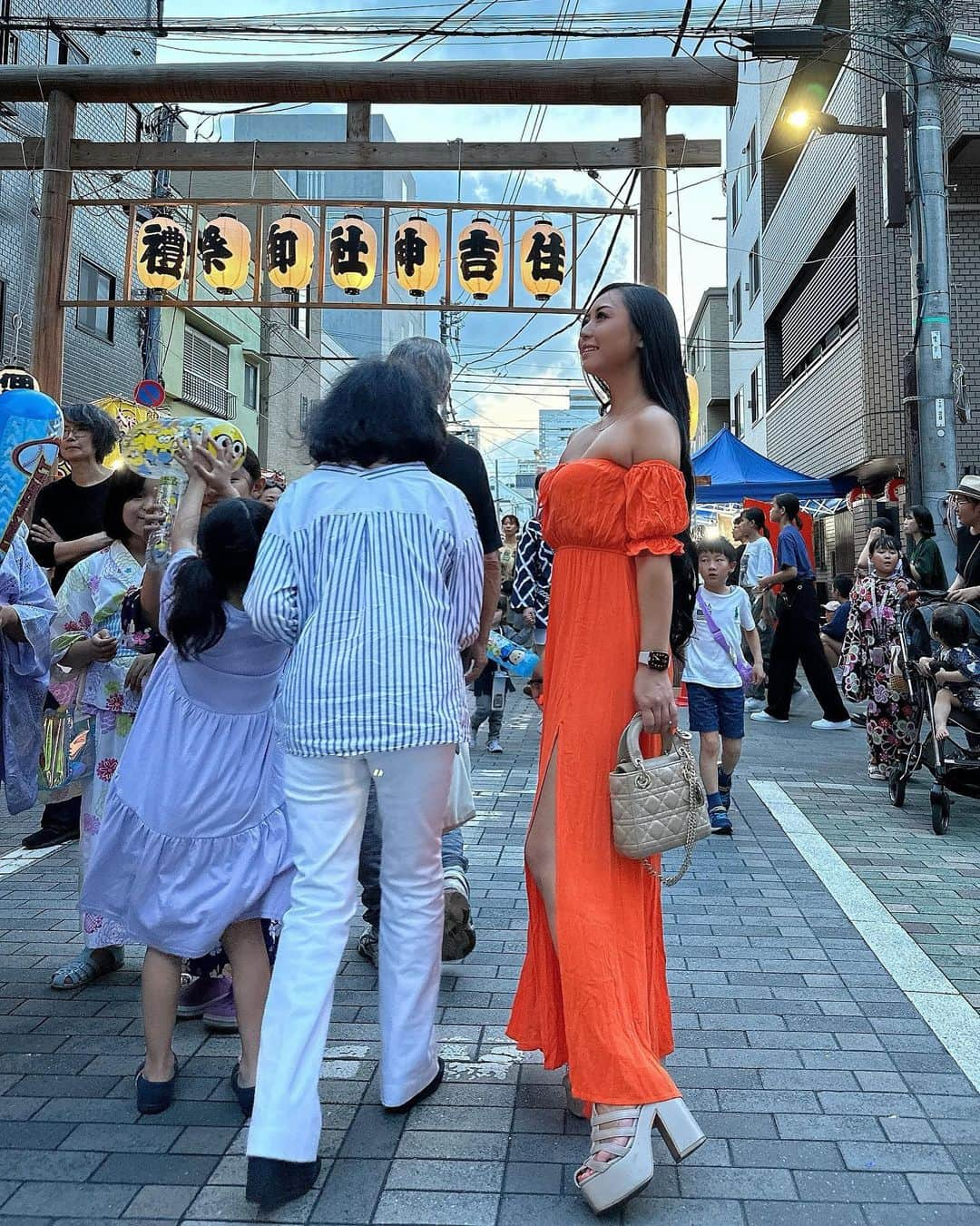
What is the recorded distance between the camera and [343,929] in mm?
2465

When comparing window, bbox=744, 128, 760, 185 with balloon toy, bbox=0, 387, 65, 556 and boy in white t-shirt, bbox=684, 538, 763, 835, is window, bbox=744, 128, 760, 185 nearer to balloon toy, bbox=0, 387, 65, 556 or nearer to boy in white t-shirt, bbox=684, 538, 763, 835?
boy in white t-shirt, bbox=684, 538, 763, 835

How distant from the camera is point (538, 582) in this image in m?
3.48

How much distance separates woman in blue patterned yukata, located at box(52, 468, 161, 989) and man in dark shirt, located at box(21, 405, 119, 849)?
4.17 ft

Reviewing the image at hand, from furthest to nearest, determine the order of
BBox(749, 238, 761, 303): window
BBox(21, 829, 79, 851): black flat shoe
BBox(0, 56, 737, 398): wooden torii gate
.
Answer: BBox(749, 238, 761, 303): window, BBox(0, 56, 737, 398): wooden torii gate, BBox(21, 829, 79, 851): black flat shoe

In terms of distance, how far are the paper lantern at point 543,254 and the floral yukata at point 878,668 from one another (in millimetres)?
4699

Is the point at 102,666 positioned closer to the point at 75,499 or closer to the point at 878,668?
the point at 75,499

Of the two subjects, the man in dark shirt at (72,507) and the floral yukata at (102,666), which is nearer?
the floral yukata at (102,666)

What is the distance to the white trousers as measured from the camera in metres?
2.31

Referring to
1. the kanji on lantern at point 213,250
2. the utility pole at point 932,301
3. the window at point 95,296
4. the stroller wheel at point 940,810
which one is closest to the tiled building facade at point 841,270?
Result: the utility pole at point 932,301

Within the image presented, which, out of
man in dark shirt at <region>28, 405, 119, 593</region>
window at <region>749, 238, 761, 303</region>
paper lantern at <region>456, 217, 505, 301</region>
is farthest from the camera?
window at <region>749, 238, 761, 303</region>

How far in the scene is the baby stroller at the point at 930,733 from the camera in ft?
19.5

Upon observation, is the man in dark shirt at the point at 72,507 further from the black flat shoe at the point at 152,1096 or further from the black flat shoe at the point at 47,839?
the black flat shoe at the point at 152,1096

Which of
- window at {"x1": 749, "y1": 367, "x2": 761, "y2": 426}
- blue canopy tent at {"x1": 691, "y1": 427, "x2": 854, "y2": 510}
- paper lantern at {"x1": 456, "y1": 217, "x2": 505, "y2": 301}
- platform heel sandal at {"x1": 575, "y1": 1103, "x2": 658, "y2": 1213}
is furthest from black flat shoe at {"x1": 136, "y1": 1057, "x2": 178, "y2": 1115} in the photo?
window at {"x1": 749, "y1": 367, "x2": 761, "y2": 426}

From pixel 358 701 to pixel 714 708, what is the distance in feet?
12.9
